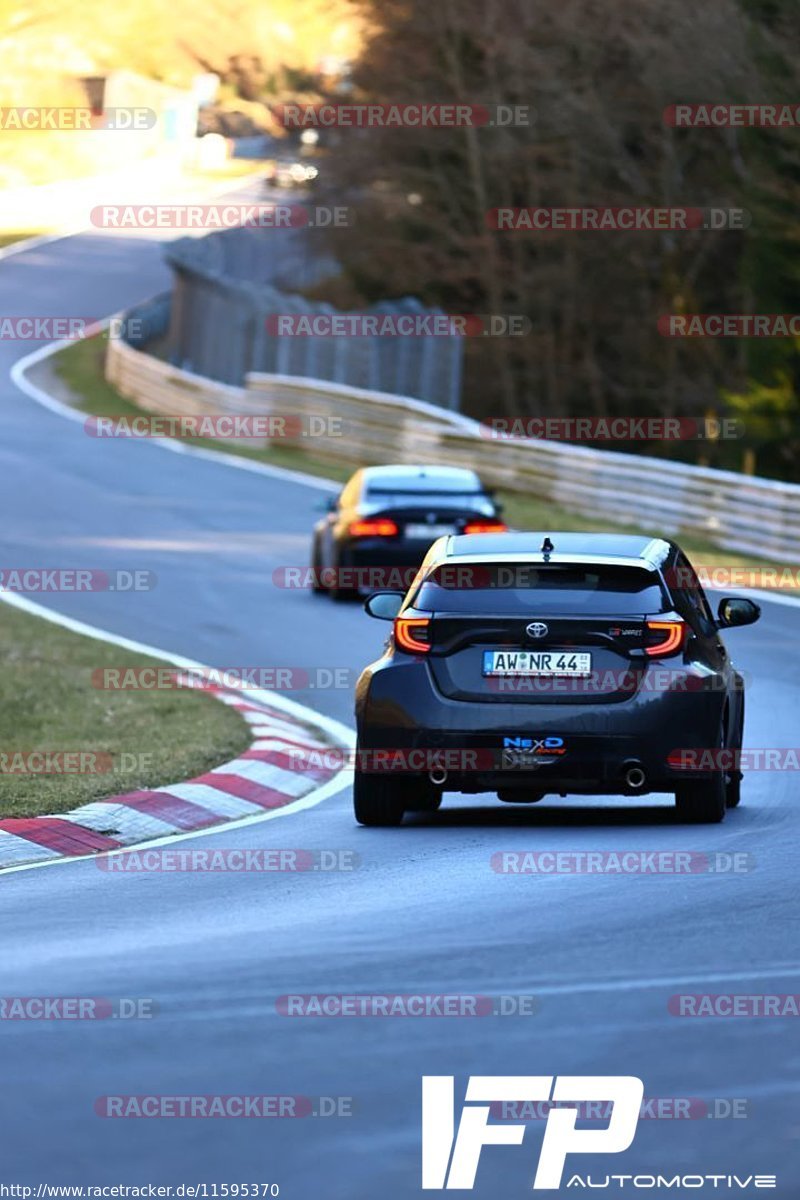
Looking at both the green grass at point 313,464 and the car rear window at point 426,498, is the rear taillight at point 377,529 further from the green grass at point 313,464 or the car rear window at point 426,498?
the green grass at point 313,464

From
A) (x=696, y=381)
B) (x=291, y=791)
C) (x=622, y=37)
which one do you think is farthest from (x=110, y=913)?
(x=696, y=381)

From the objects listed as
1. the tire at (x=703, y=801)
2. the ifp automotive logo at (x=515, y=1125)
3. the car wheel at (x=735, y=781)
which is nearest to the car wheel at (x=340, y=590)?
the car wheel at (x=735, y=781)

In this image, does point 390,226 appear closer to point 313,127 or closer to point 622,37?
point 313,127

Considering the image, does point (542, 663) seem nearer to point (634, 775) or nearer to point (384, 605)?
point (634, 775)

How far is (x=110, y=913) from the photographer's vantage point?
381 inches

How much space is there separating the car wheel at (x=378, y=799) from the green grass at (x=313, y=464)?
49.1 ft

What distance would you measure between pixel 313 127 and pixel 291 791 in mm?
44580

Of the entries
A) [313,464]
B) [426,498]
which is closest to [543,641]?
[426,498]

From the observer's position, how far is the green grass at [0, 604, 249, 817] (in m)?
13.8

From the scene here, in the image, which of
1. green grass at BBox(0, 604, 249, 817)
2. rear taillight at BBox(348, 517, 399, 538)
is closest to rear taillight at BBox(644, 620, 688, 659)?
green grass at BBox(0, 604, 249, 817)

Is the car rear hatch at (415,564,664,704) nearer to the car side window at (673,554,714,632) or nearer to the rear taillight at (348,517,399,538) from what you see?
the car side window at (673,554,714,632)

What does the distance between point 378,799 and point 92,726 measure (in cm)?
456

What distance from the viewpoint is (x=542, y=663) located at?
1202cm

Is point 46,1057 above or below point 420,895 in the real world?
above
